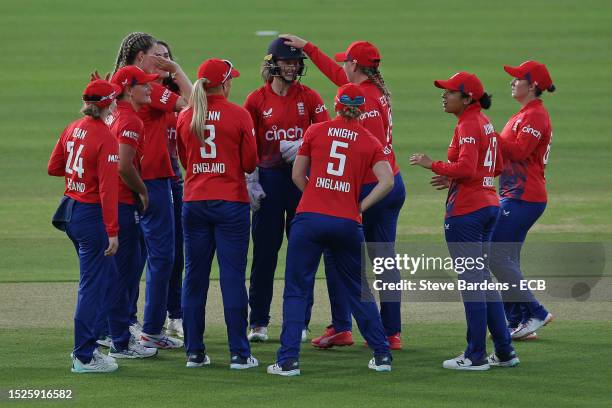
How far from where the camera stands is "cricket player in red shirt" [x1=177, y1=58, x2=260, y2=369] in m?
8.55

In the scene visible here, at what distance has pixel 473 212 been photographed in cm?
861

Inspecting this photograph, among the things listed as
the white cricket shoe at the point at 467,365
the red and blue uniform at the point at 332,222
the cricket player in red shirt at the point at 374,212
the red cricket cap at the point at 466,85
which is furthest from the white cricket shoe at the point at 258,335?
the red cricket cap at the point at 466,85

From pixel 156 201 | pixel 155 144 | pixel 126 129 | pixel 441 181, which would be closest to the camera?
pixel 441 181

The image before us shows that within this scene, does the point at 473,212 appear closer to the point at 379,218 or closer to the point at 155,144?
the point at 379,218

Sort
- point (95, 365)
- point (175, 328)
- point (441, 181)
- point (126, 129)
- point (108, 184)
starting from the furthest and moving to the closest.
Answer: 1. point (175, 328)
2. point (126, 129)
3. point (441, 181)
4. point (95, 365)
5. point (108, 184)

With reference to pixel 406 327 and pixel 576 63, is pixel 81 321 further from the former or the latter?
pixel 576 63

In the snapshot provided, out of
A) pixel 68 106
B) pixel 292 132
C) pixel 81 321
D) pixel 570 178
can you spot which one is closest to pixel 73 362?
pixel 81 321

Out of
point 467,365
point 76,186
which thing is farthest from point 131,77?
point 467,365

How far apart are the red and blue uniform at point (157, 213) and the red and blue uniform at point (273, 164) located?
0.70 metres

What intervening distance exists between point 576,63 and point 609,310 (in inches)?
671

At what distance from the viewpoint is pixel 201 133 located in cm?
848

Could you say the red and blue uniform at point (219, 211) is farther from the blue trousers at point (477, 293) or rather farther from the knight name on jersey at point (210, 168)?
the blue trousers at point (477, 293)

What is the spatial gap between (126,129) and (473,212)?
100 inches

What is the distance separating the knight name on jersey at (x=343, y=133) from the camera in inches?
328
